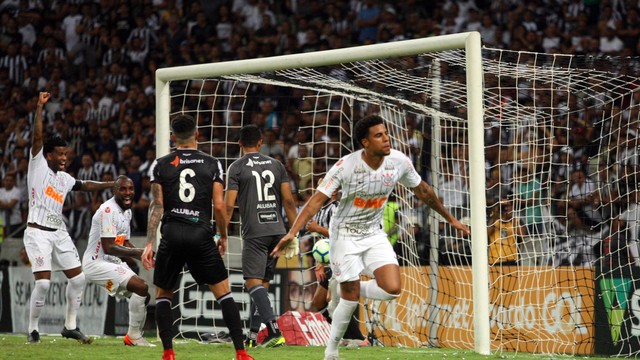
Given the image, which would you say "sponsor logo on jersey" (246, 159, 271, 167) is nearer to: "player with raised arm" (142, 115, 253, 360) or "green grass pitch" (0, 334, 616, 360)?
"green grass pitch" (0, 334, 616, 360)

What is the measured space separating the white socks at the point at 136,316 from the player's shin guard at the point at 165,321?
286 centimetres

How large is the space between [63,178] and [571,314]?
19.7 feet

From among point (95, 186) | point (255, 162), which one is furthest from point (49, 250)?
point (255, 162)

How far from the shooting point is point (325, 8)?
65.4 ft

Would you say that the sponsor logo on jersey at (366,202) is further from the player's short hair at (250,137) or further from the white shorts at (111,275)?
the white shorts at (111,275)

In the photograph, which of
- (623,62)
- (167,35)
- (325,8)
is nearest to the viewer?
(623,62)

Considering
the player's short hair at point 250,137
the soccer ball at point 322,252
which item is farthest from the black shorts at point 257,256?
the player's short hair at point 250,137

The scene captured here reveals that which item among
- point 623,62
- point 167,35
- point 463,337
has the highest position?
point 167,35

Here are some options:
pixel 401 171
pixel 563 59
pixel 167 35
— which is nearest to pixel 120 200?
pixel 401 171

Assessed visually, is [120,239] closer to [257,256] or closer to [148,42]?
[257,256]

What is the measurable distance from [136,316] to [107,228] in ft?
3.37

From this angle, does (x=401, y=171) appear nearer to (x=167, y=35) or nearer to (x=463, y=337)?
(x=463, y=337)

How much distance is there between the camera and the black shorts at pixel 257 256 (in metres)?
10.5

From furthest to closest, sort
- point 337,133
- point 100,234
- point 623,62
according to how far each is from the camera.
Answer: point 337,133
point 100,234
point 623,62
